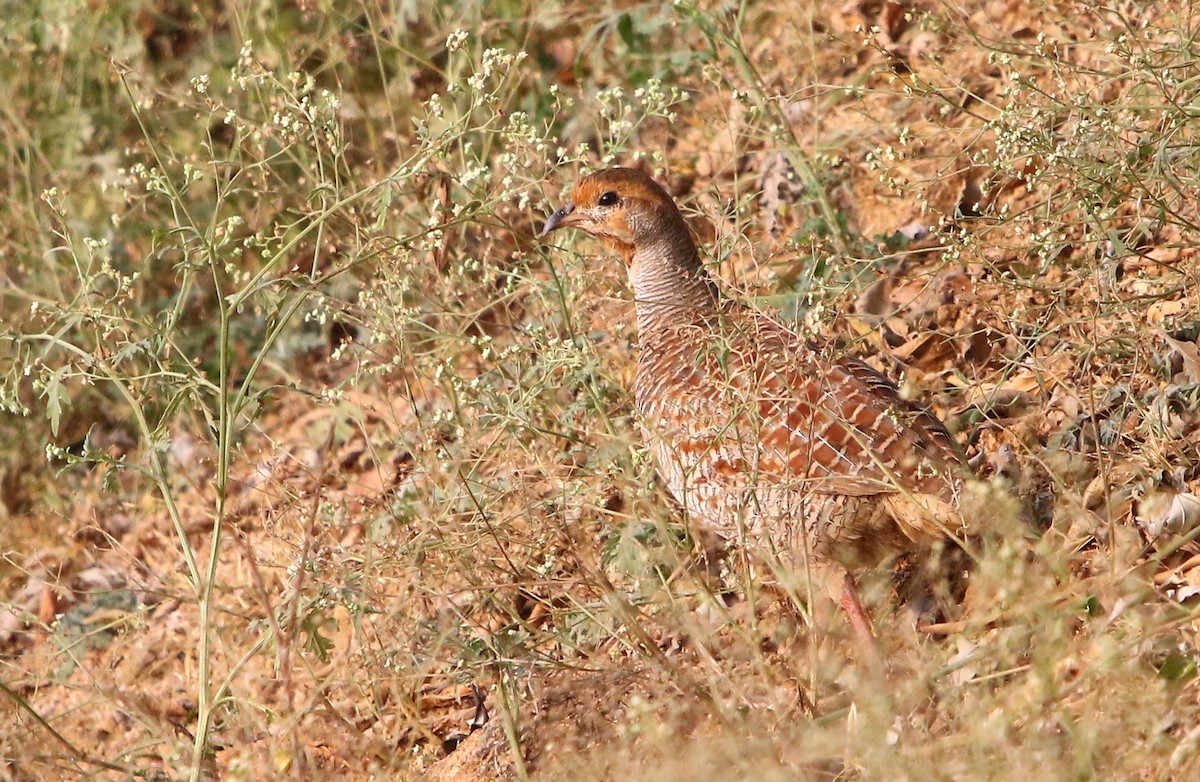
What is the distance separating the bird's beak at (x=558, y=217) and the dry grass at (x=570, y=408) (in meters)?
0.07

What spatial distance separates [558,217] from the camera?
5.74 meters

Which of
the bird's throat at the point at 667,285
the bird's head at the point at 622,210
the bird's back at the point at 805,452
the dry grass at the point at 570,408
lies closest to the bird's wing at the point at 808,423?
the bird's back at the point at 805,452

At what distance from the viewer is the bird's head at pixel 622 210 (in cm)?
568

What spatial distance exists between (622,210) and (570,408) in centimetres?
88

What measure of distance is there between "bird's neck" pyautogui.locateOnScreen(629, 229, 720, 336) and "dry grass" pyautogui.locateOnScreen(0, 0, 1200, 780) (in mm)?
178

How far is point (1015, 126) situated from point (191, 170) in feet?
8.61

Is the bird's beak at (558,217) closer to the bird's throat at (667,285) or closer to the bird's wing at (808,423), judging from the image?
the bird's throat at (667,285)

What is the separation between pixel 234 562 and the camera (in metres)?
6.74

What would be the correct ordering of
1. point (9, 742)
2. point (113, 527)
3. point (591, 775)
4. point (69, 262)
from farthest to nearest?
point (69, 262) → point (113, 527) → point (9, 742) → point (591, 775)

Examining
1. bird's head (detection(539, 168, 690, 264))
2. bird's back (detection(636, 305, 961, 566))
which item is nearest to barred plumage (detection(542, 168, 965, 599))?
bird's back (detection(636, 305, 961, 566))

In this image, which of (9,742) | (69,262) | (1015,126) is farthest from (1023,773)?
(69,262)

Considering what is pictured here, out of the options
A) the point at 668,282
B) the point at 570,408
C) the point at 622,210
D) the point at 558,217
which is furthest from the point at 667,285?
the point at 570,408

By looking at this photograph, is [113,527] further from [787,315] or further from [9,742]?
[787,315]

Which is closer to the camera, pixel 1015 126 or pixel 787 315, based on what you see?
pixel 1015 126
